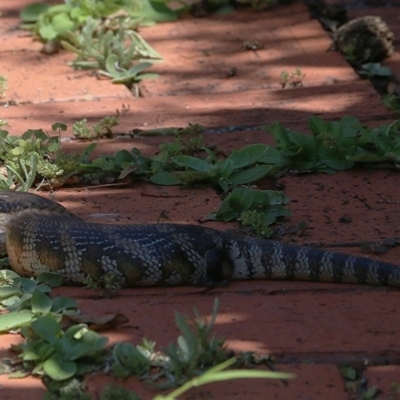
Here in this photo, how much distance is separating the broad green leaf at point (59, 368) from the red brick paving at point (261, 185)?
74mm

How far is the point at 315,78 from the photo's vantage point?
275 inches

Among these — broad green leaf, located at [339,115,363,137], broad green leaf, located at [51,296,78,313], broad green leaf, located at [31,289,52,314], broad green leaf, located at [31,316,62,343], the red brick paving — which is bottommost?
the red brick paving

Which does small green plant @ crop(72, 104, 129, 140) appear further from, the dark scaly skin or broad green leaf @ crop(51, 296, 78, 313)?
broad green leaf @ crop(51, 296, 78, 313)

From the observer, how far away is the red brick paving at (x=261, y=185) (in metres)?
3.87

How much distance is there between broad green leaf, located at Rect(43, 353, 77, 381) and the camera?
12.0 feet

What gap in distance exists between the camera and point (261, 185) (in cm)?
553

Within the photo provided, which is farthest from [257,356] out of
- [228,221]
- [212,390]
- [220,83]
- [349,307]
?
[220,83]

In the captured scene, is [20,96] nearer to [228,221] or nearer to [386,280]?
[228,221]

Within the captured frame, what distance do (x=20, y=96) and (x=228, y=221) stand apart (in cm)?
225

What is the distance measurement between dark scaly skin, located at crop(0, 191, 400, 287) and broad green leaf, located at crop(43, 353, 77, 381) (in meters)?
0.90

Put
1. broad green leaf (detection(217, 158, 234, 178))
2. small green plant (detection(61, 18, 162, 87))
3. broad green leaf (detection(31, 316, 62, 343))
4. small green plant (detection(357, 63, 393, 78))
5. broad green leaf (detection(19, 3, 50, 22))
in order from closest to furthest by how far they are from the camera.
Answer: broad green leaf (detection(31, 316, 62, 343)), broad green leaf (detection(217, 158, 234, 178)), small green plant (detection(357, 63, 393, 78)), small green plant (detection(61, 18, 162, 87)), broad green leaf (detection(19, 3, 50, 22))

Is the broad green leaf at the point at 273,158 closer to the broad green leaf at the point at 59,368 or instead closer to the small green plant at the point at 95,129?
the small green plant at the point at 95,129

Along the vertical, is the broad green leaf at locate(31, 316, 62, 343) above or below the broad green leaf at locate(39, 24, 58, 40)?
above

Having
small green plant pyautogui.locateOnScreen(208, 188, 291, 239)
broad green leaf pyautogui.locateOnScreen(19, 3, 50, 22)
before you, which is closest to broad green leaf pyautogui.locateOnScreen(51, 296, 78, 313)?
small green plant pyautogui.locateOnScreen(208, 188, 291, 239)
